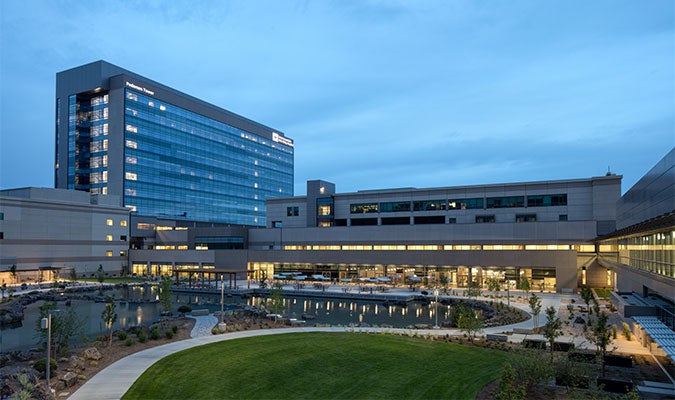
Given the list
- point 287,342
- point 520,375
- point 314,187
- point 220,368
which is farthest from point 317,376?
point 314,187

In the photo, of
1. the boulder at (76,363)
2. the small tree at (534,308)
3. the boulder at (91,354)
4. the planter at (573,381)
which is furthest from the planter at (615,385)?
the boulder at (91,354)

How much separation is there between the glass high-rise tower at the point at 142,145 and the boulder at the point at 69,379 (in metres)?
103

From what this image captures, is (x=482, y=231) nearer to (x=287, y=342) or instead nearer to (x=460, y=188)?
(x=460, y=188)

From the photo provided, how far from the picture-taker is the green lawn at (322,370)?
69.5ft

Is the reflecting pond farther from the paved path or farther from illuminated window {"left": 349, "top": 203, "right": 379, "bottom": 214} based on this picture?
illuminated window {"left": 349, "top": 203, "right": 379, "bottom": 214}

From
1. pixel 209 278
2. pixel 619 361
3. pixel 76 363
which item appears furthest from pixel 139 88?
pixel 619 361

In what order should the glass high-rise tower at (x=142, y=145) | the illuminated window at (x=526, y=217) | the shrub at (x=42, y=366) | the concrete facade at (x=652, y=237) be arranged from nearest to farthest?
the concrete facade at (x=652, y=237)
the shrub at (x=42, y=366)
the illuminated window at (x=526, y=217)
the glass high-rise tower at (x=142, y=145)

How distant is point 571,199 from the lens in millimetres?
74562

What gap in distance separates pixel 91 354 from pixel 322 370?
44.6 ft

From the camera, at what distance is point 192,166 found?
140875 millimetres

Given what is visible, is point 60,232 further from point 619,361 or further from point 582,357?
point 619,361

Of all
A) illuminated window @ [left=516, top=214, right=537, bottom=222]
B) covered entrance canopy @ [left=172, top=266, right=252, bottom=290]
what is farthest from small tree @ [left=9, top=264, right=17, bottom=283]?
illuminated window @ [left=516, top=214, right=537, bottom=222]

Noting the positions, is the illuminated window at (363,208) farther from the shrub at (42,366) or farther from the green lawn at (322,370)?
the shrub at (42,366)

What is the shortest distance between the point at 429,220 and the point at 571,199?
24.3m
